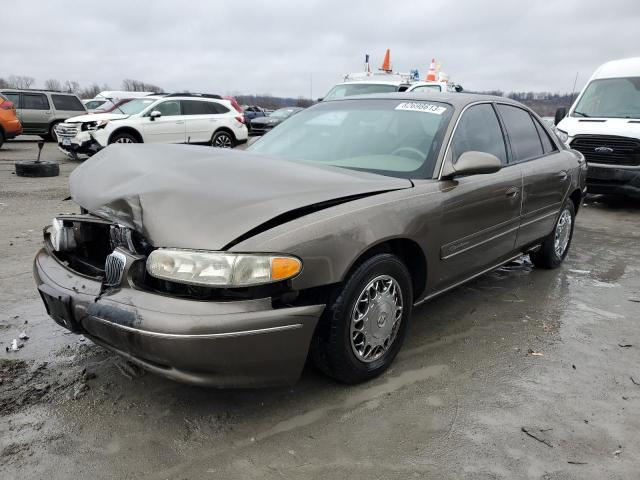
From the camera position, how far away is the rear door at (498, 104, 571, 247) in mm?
4059

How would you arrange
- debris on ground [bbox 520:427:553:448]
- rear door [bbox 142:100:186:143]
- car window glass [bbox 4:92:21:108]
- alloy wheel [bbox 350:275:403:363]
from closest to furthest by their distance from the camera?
debris on ground [bbox 520:427:553:448] < alloy wheel [bbox 350:275:403:363] < rear door [bbox 142:100:186:143] < car window glass [bbox 4:92:21:108]

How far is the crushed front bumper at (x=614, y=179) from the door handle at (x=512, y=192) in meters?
5.13

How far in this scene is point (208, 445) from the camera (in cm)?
226

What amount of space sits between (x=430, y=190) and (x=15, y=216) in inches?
229

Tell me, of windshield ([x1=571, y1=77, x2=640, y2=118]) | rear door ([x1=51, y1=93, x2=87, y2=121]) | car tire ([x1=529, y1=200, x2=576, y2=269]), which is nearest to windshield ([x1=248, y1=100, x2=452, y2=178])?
car tire ([x1=529, y1=200, x2=576, y2=269])

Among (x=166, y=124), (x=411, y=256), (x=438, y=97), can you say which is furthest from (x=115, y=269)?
(x=166, y=124)

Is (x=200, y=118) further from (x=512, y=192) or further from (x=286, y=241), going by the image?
(x=286, y=241)

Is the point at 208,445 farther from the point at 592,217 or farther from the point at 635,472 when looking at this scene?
the point at 592,217

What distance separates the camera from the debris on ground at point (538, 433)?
92.3 inches

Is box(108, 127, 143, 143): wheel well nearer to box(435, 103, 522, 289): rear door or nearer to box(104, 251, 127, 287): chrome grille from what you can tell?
box(435, 103, 522, 289): rear door

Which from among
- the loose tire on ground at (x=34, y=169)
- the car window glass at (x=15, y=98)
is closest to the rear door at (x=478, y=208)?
the loose tire on ground at (x=34, y=169)

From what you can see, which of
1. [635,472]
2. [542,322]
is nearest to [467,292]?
[542,322]

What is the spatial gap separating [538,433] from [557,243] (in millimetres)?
3000

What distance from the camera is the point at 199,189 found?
2416mm
